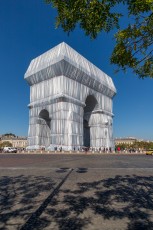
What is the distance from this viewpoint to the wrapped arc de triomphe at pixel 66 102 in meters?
51.3

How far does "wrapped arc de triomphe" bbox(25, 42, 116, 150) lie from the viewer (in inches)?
2019

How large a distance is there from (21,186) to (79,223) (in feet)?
12.7

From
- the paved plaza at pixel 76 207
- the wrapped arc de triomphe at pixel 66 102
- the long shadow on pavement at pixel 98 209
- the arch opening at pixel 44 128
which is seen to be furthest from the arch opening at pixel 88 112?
the long shadow on pavement at pixel 98 209

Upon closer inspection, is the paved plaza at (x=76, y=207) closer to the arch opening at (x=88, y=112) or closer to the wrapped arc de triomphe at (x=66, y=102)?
the wrapped arc de triomphe at (x=66, y=102)

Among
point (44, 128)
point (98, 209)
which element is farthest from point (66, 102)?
point (98, 209)

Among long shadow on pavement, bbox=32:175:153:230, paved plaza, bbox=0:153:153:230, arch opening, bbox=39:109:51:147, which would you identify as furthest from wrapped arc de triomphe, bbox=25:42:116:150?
long shadow on pavement, bbox=32:175:153:230

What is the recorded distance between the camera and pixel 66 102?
51781mm

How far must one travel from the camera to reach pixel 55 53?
5416 cm

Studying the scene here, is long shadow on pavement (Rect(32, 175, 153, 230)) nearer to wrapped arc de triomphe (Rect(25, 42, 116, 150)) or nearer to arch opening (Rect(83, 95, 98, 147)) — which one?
wrapped arc de triomphe (Rect(25, 42, 116, 150))

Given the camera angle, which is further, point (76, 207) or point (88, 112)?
point (88, 112)

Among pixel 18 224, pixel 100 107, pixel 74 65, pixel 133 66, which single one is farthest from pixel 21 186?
pixel 100 107

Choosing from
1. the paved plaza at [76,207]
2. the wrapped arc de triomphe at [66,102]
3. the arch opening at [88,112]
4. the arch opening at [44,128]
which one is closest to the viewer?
the paved plaza at [76,207]

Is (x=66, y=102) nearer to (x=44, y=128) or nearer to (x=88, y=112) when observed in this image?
(x=44, y=128)

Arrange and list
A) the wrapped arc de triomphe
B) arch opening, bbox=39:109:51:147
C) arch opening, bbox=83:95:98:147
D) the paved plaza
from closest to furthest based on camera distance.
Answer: the paved plaza
the wrapped arc de triomphe
arch opening, bbox=39:109:51:147
arch opening, bbox=83:95:98:147
